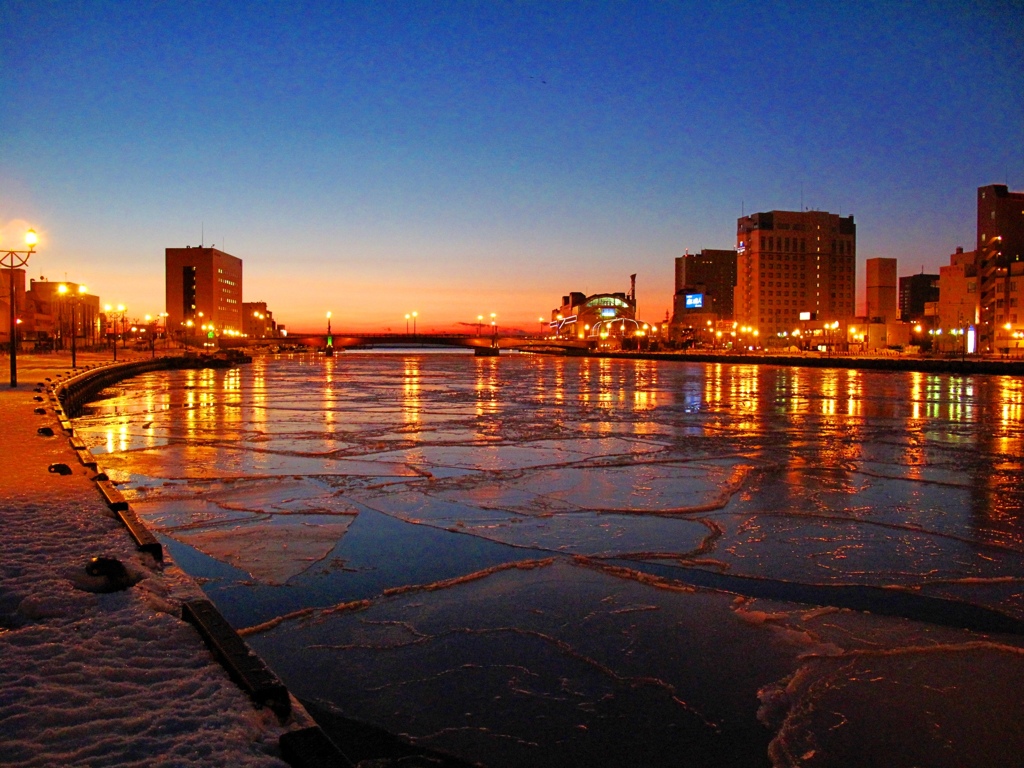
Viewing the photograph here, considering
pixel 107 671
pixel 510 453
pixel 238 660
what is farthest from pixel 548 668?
pixel 510 453

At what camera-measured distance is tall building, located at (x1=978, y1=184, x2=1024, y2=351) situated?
314ft

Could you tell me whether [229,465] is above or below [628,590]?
above

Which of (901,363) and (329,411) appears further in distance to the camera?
(901,363)

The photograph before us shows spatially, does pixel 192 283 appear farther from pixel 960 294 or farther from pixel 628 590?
pixel 628 590

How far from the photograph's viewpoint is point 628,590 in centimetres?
668

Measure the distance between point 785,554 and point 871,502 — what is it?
10.9ft

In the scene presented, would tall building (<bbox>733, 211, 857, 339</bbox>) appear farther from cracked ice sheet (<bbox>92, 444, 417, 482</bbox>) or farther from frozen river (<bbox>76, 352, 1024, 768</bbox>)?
cracked ice sheet (<bbox>92, 444, 417, 482</bbox>)

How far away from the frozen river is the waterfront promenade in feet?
2.53

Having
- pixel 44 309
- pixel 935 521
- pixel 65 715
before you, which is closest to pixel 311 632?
pixel 65 715

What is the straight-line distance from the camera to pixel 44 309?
169 meters

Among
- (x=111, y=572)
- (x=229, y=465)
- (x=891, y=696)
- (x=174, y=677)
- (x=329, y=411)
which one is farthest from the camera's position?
(x=329, y=411)

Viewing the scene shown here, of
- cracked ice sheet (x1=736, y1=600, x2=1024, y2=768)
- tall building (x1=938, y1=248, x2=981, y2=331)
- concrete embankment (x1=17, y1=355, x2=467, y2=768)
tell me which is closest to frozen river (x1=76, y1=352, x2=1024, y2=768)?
cracked ice sheet (x1=736, y1=600, x2=1024, y2=768)

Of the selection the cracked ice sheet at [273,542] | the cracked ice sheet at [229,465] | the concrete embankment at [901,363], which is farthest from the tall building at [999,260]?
the cracked ice sheet at [273,542]

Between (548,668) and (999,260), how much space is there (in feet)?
380
